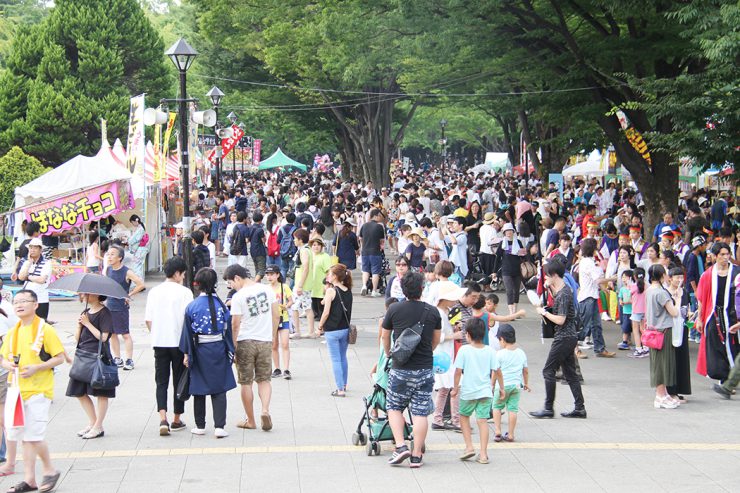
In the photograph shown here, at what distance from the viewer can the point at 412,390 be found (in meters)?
8.59

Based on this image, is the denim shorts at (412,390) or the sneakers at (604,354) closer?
the denim shorts at (412,390)

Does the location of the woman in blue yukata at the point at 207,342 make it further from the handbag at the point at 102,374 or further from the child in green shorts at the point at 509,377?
A: the child in green shorts at the point at 509,377

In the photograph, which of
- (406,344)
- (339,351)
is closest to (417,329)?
(406,344)

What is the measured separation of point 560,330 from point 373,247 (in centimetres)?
990

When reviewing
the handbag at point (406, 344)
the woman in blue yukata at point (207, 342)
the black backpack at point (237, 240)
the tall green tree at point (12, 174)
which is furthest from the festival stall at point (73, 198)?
the handbag at point (406, 344)

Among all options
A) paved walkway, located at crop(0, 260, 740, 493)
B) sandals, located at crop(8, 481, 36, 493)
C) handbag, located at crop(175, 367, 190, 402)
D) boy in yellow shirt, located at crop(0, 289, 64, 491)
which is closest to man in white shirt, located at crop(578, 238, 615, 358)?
paved walkway, located at crop(0, 260, 740, 493)

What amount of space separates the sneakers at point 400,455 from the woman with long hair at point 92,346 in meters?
2.67

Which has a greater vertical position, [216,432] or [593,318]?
[593,318]

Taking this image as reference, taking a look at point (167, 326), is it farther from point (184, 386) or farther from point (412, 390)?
point (412, 390)

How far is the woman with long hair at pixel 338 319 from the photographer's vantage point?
11039mm

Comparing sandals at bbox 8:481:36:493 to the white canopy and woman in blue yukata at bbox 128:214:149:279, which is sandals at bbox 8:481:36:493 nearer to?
woman in blue yukata at bbox 128:214:149:279

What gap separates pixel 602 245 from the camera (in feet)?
56.0

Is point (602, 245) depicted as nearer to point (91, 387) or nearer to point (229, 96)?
point (91, 387)

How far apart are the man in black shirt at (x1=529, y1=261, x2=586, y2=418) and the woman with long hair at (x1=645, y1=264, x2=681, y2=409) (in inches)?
44.6
